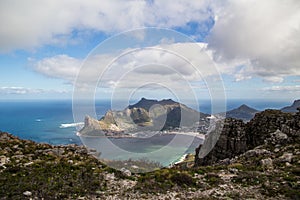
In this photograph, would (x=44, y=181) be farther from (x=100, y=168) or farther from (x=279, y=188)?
(x=279, y=188)

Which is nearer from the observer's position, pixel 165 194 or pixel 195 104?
pixel 165 194

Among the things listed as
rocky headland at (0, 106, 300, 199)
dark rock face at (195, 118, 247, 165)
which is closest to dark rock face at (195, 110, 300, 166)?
dark rock face at (195, 118, 247, 165)

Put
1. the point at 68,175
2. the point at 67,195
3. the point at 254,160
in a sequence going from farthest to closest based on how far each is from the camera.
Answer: the point at 254,160, the point at 68,175, the point at 67,195

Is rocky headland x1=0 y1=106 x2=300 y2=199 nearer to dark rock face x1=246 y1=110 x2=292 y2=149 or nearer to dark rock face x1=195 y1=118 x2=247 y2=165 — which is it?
dark rock face x1=246 y1=110 x2=292 y2=149

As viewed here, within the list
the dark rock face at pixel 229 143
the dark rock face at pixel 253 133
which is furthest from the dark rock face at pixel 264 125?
the dark rock face at pixel 229 143

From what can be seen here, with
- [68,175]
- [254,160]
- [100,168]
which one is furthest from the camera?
[254,160]

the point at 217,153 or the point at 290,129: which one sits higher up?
the point at 290,129

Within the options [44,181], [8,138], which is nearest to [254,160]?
[44,181]

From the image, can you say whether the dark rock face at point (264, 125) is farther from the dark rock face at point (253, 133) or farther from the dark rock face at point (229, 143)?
the dark rock face at point (229, 143)

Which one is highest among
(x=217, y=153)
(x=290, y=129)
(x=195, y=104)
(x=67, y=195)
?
(x=195, y=104)
